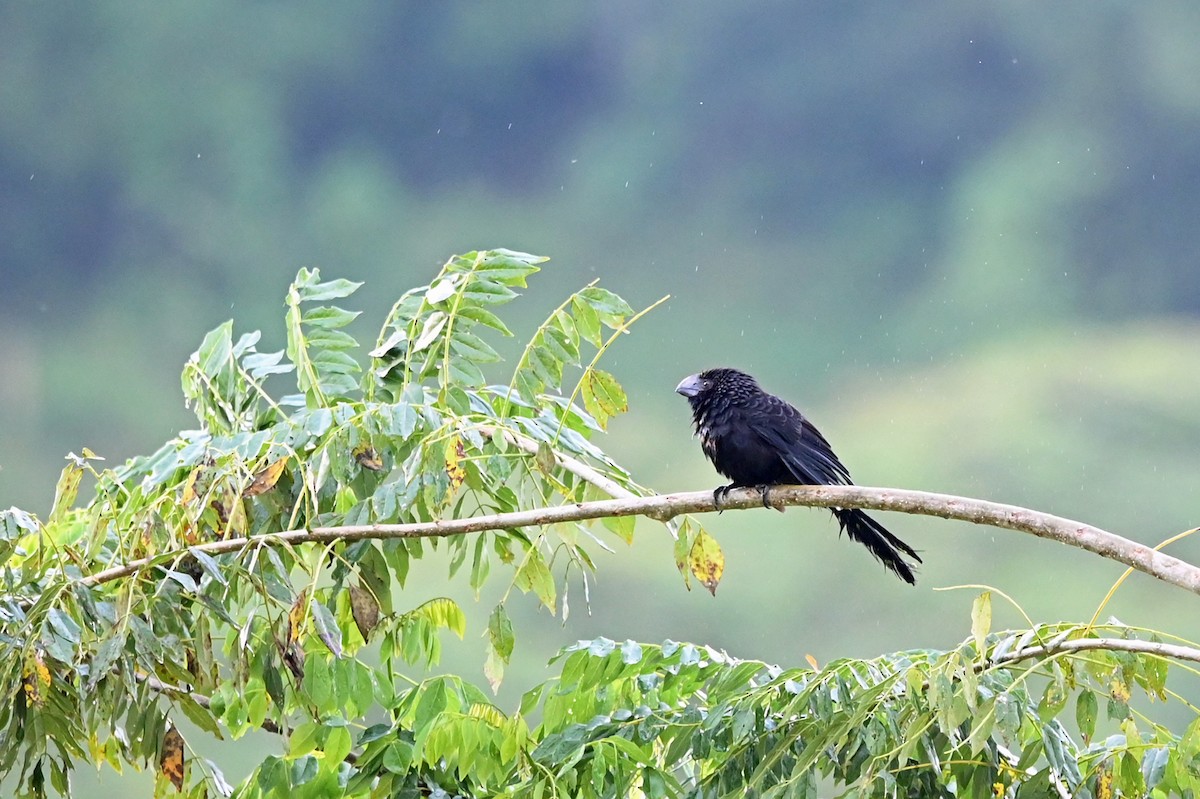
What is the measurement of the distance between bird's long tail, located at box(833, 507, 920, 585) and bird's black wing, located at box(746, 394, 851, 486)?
25cm

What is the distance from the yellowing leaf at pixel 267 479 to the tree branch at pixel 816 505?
0.29ft

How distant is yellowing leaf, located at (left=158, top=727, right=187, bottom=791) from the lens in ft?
6.20

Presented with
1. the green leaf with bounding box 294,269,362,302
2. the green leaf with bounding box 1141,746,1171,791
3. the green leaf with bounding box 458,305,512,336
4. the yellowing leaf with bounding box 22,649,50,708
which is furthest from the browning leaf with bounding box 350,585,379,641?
the green leaf with bounding box 1141,746,1171,791

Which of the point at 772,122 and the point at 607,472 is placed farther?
the point at 772,122

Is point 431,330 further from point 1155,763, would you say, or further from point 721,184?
point 721,184

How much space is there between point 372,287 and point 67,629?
28.3 ft

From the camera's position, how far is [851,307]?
9.65m

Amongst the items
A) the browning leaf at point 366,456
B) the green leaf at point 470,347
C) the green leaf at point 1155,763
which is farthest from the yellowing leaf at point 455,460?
the green leaf at point 1155,763

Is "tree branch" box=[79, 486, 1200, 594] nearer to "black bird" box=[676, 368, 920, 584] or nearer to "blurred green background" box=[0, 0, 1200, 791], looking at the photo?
"black bird" box=[676, 368, 920, 584]

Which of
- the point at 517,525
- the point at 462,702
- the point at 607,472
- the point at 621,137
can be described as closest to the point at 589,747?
the point at 462,702

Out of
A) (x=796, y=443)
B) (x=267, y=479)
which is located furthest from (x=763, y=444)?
(x=267, y=479)

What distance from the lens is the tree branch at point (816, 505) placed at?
1495 mm

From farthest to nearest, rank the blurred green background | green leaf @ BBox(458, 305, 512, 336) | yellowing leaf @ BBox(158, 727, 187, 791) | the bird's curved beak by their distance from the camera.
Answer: the blurred green background
the bird's curved beak
green leaf @ BBox(458, 305, 512, 336)
yellowing leaf @ BBox(158, 727, 187, 791)

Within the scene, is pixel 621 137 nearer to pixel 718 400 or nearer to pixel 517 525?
pixel 718 400
